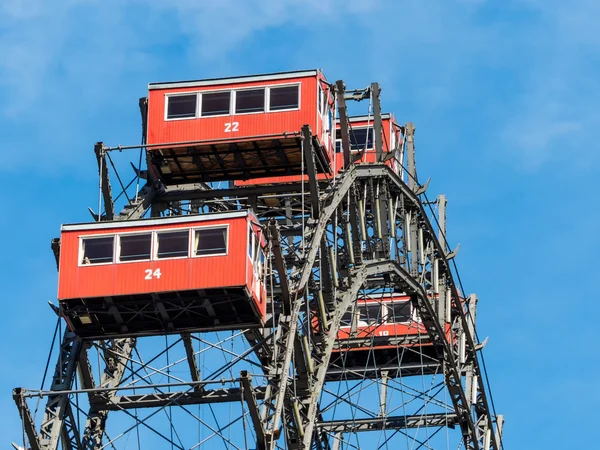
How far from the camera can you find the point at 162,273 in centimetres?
5803

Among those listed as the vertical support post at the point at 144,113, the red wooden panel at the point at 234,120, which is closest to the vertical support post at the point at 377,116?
the red wooden panel at the point at 234,120

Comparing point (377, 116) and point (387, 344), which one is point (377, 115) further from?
point (387, 344)

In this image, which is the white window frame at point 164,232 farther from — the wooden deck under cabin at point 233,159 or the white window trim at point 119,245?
the wooden deck under cabin at point 233,159

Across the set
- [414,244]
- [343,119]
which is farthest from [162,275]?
[414,244]

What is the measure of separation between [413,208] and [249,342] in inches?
383

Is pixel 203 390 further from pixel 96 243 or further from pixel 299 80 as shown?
pixel 299 80

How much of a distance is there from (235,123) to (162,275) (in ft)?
26.8

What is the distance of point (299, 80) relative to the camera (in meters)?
64.9

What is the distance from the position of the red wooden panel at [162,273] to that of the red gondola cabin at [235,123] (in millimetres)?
6010

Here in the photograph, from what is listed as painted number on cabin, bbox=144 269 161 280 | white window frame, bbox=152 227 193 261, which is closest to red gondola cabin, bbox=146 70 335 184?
white window frame, bbox=152 227 193 261

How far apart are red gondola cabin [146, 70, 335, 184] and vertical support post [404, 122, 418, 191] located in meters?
Result: 10.3

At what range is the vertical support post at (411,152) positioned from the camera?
75.3 meters

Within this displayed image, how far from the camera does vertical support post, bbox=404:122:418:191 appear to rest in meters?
75.3

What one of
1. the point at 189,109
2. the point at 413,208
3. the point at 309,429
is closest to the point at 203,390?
the point at 309,429
